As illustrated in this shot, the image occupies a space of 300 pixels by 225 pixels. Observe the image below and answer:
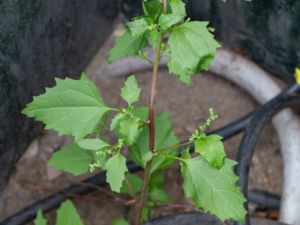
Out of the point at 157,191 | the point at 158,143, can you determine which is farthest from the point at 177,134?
the point at 158,143

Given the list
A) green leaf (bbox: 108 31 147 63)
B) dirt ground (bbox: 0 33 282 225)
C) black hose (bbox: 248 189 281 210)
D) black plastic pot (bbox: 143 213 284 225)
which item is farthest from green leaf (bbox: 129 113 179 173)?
black hose (bbox: 248 189 281 210)

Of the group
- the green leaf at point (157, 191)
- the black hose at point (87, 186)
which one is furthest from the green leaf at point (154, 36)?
the green leaf at point (157, 191)

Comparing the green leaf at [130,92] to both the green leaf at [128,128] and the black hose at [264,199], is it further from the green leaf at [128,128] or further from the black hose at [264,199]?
the black hose at [264,199]

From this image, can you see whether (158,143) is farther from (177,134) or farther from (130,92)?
(177,134)

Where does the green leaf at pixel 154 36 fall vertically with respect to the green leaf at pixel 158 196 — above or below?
above

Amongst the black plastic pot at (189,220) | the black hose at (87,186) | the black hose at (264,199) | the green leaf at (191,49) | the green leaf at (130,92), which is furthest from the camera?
the black hose at (264,199)

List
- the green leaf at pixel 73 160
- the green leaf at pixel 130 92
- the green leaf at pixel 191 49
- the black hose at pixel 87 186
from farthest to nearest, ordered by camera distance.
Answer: the black hose at pixel 87 186 < the green leaf at pixel 73 160 < the green leaf at pixel 130 92 < the green leaf at pixel 191 49

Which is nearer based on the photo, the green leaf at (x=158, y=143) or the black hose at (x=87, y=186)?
the green leaf at (x=158, y=143)
